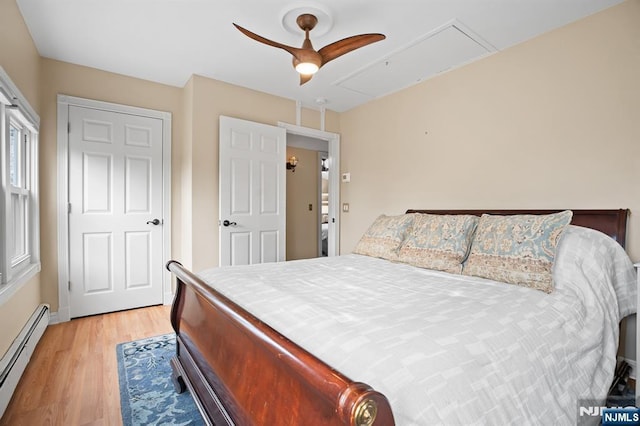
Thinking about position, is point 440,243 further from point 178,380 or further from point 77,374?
point 77,374

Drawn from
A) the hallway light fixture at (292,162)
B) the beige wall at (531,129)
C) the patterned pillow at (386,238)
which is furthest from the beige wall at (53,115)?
the beige wall at (531,129)

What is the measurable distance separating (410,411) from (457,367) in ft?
0.74

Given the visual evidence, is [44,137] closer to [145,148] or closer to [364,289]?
[145,148]

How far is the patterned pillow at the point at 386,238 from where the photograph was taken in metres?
2.55

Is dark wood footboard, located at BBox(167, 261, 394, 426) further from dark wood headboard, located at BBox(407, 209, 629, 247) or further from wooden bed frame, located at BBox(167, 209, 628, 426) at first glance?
dark wood headboard, located at BBox(407, 209, 629, 247)

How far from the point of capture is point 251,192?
3.56 metres

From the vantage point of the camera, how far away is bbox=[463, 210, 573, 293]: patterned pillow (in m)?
1.74

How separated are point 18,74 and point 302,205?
423cm

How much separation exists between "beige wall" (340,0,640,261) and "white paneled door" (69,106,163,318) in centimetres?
263

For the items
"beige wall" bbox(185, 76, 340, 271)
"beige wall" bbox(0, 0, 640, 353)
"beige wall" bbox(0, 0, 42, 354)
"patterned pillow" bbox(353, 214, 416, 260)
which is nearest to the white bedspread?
"patterned pillow" bbox(353, 214, 416, 260)

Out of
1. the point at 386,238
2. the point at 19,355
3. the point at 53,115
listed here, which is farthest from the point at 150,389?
the point at 53,115

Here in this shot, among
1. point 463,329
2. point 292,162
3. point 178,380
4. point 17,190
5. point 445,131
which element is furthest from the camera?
point 292,162

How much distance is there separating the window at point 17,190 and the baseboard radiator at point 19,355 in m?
0.37

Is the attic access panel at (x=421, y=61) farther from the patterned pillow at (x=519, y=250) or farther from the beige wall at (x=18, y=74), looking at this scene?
the beige wall at (x=18, y=74)
